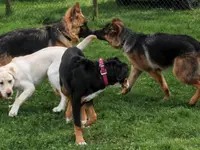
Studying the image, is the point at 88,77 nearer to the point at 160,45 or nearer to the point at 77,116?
the point at 77,116

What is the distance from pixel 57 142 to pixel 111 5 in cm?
1129

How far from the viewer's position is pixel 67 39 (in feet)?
25.8

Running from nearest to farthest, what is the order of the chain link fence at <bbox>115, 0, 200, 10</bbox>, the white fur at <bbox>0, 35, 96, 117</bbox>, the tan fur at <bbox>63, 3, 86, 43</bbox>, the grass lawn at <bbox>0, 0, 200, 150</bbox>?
the grass lawn at <bbox>0, 0, 200, 150</bbox>, the white fur at <bbox>0, 35, 96, 117</bbox>, the tan fur at <bbox>63, 3, 86, 43</bbox>, the chain link fence at <bbox>115, 0, 200, 10</bbox>

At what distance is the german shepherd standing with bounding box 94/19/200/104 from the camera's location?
6988mm

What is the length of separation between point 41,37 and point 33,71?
948 mm

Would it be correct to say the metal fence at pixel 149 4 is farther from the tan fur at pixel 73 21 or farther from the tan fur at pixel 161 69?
the tan fur at pixel 161 69

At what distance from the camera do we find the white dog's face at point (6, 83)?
6438 mm

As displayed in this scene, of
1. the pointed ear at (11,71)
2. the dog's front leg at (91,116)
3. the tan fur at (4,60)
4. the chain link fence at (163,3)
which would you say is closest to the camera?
the dog's front leg at (91,116)

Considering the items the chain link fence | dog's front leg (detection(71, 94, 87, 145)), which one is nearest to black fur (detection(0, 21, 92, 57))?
dog's front leg (detection(71, 94, 87, 145))

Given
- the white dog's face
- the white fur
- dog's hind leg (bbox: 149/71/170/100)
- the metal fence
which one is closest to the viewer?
the white dog's face

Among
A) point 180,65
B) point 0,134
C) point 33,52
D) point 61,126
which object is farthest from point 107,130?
point 33,52

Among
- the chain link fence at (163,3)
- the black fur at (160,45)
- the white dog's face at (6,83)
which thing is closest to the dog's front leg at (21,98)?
the white dog's face at (6,83)

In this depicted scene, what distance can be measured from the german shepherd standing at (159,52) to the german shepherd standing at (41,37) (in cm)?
47

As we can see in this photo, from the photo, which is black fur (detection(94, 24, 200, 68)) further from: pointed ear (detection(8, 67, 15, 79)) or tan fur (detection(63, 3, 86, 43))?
pointed ear (detection(8, 67, 15, 79))
